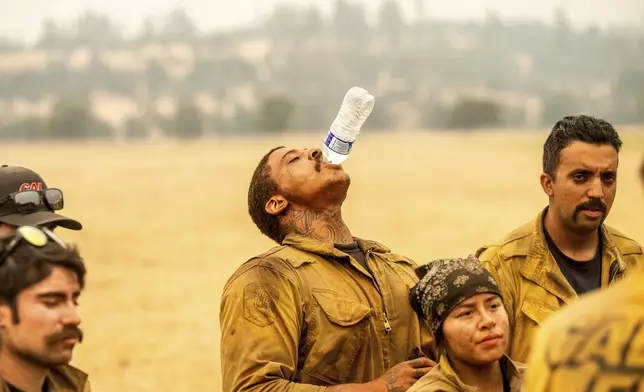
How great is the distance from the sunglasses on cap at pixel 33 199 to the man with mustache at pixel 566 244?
6.89ft

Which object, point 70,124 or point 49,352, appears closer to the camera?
point 49,352

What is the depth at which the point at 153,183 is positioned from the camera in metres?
41.4

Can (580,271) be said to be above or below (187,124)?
above

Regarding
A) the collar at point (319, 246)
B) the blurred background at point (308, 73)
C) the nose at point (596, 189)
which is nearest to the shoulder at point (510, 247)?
the nose at point (596, 189)

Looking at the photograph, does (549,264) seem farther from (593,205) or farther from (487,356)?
(487,356)

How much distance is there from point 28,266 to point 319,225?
2.07 m

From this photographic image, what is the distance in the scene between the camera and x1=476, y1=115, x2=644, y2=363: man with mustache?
5766 millimetres

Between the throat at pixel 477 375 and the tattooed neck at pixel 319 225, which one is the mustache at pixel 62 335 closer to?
the throat at pixel 477 375

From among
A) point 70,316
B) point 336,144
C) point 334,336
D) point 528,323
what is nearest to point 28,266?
point 70,316

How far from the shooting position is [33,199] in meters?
5.54

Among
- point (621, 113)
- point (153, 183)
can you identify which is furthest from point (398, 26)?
point (153, 183)

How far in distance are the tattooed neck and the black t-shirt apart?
1.02 m

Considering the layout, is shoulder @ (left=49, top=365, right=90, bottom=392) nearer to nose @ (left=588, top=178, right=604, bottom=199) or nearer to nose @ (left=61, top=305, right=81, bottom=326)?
nose @ (left=61, top=305, right=81, bottom=326)

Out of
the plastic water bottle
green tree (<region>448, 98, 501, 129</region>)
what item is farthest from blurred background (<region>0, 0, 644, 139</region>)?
the plastic water bottle
